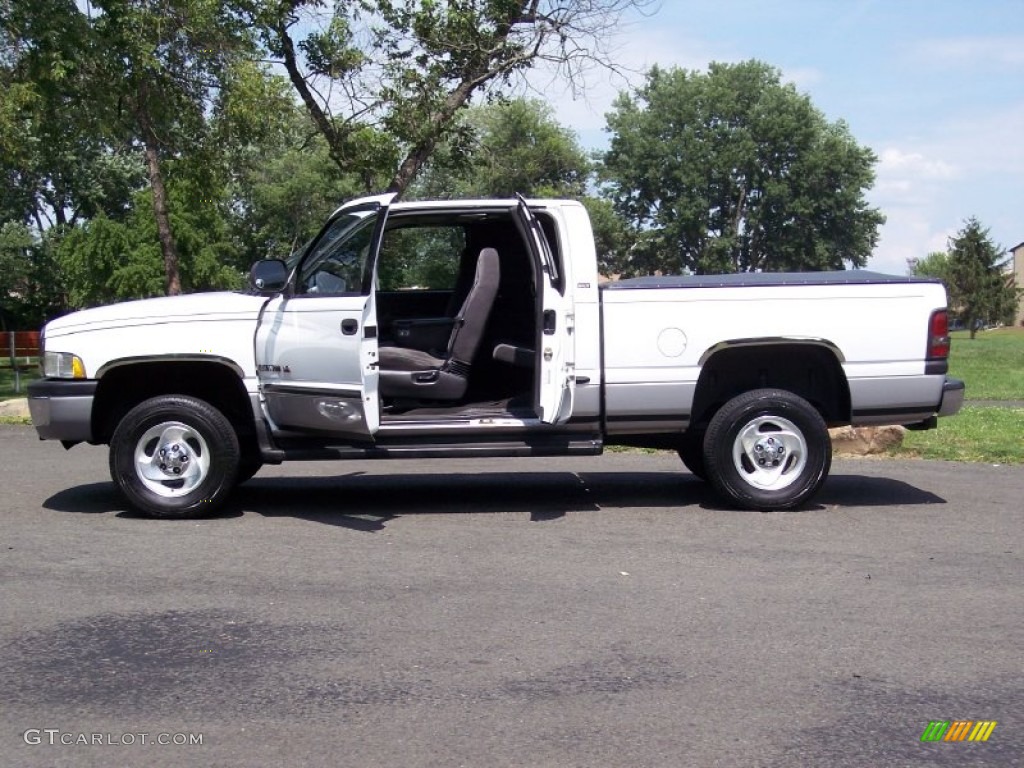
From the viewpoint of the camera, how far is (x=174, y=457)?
7.94 meters

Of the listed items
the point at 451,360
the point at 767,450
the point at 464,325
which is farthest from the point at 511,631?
the point at 767,450

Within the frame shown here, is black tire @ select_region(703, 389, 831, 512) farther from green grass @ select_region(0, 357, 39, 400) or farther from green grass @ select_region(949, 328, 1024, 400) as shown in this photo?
green grass @ select_region(0, 357, 39, 400)

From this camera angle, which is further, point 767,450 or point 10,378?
point 10,378

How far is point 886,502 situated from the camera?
878 cm

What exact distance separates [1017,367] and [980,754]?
27.3 meters

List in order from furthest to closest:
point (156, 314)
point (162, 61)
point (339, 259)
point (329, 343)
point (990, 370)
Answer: point (990, 370)
point (162, 61)
point (339, 259)
point (156, 314)
point (329, 343)

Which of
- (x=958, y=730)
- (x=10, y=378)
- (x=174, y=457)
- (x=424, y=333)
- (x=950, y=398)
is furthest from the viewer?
(x=10, y=378)

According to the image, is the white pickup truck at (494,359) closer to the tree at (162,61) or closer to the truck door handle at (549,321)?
the truck door handle at (549,321)

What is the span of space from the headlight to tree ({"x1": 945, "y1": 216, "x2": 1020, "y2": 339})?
196ft

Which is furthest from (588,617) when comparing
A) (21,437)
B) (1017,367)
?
(1017,367)

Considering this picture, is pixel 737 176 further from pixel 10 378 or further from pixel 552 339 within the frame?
pixel 552 339

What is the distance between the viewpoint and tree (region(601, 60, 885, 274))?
54.8m

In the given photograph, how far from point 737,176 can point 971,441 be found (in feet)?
153

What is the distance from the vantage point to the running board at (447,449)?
785 cm
